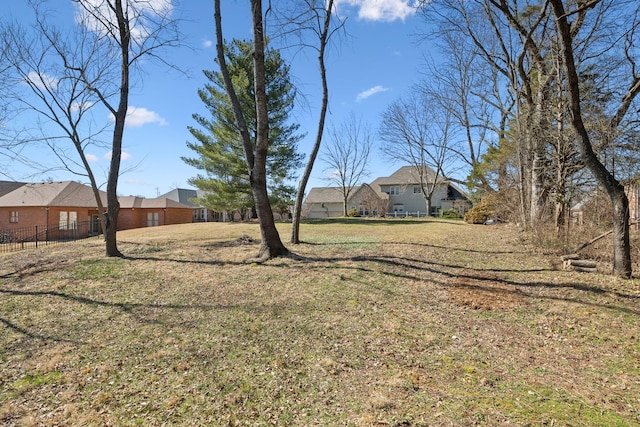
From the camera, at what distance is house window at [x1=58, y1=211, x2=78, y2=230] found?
2433cm

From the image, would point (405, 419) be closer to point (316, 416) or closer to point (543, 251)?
point (316, 416)

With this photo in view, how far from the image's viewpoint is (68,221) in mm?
24844

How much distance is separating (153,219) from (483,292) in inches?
1219

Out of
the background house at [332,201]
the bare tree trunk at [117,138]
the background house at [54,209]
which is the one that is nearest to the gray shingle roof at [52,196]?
the background house at [54,209]

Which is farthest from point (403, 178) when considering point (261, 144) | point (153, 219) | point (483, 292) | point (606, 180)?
point (483, 292)

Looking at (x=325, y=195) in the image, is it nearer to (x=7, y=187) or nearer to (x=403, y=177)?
(x=403, y=177)

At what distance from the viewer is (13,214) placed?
24.7 m

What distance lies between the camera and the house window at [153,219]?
101 feet

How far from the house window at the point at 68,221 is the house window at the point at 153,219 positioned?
6146 millimetres

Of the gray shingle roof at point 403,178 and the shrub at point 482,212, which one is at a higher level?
the gray shingle roof at point 403,178

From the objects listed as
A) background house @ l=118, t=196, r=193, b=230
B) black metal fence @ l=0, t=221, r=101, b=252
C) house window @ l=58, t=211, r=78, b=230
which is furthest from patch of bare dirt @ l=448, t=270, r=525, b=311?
background house @ l=118, t=196, r=193, b=230

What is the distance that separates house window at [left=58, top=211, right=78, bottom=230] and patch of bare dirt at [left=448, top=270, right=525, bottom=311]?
88.9ft

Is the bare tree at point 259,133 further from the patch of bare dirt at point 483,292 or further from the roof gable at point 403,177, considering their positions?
the roof gable at point 403,177

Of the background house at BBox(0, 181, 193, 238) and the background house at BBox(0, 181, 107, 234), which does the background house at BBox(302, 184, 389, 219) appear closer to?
the background house at BBox(0, 181, 193, 238)
